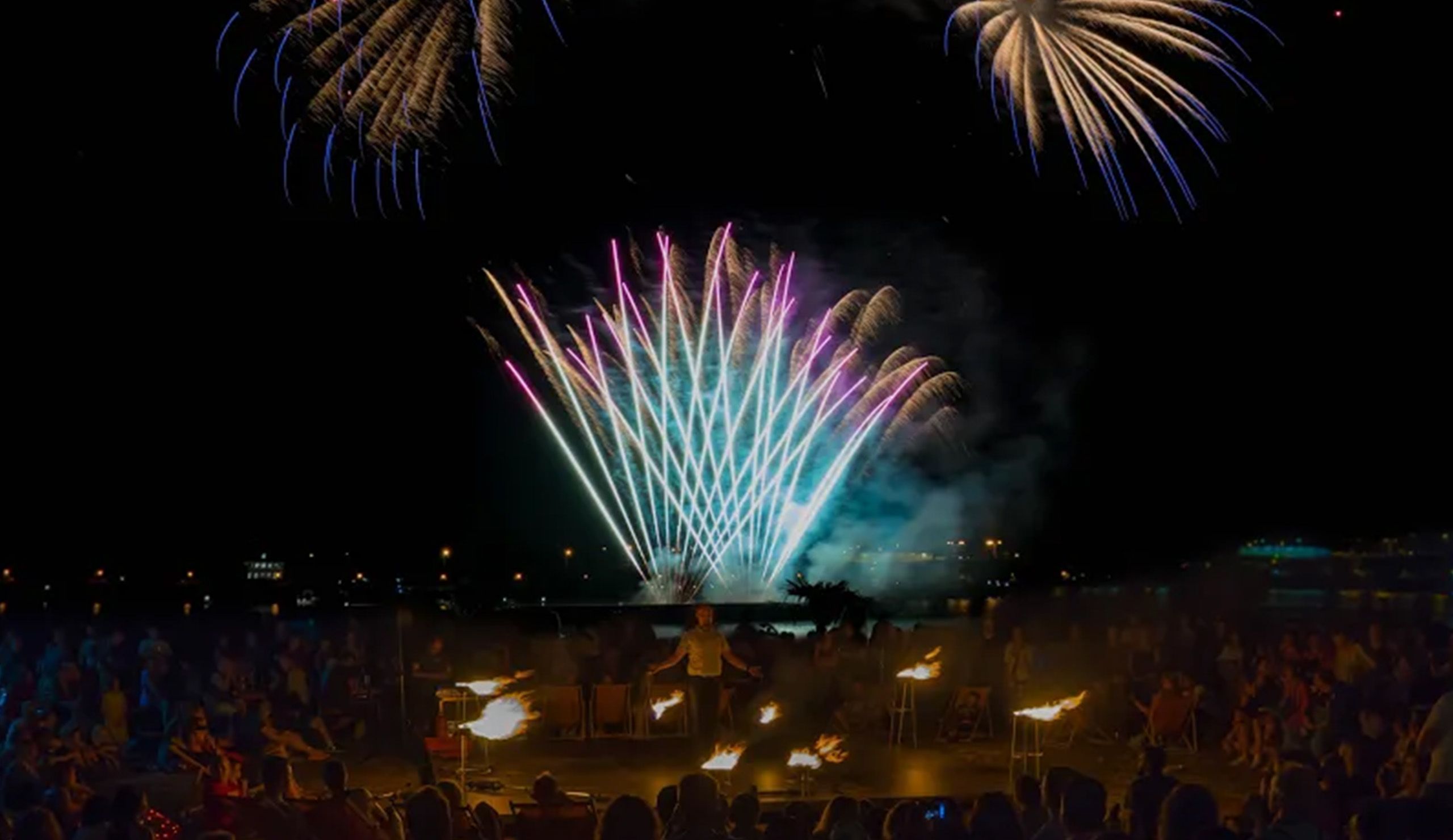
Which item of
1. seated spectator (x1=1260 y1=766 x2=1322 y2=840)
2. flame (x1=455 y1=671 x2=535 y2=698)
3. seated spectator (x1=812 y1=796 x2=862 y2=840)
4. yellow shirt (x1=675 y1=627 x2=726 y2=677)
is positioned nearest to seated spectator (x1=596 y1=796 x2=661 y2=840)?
seated spectator (x1=812 y1=796 x2=862 y2=840)

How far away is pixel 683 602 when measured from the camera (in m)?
41.6

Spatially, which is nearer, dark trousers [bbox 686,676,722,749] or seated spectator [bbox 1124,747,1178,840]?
seated spectator [bbox 1124,747,1178,840]

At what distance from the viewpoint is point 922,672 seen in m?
16.3

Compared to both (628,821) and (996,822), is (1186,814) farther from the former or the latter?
(628,821)

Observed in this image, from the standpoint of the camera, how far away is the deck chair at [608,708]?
19.1 meters

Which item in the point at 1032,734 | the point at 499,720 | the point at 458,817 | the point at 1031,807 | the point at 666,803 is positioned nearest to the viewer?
the point at 1031,807

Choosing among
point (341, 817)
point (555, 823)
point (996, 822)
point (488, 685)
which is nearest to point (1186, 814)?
point (996, 822)

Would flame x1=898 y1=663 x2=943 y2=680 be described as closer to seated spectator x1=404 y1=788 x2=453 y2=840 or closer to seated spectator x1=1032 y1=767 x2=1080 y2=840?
seated spectator x1=1032 y1=767 x2=1080 y2=840

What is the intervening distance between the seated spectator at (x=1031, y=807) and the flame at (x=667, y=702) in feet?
29.1

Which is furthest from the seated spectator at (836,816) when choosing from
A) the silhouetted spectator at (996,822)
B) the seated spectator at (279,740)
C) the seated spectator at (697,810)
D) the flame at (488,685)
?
the seated spectator at (279,740)

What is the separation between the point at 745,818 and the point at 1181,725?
37.7ft

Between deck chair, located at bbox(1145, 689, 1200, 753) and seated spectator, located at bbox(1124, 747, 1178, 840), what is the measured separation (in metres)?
9.89

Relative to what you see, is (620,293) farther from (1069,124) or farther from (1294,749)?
(1294,749)

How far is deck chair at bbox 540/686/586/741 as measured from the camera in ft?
62.4
